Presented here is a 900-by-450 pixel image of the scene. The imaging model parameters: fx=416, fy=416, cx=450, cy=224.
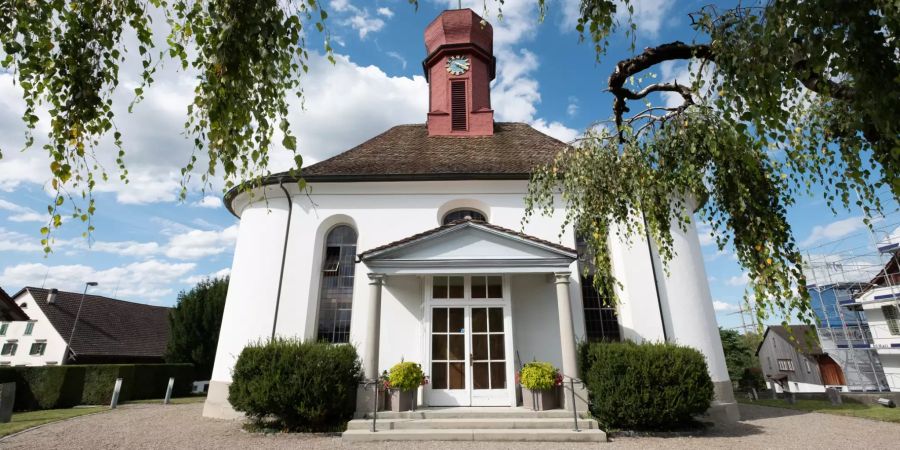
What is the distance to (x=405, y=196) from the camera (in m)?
11.9

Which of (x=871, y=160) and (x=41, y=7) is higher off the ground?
(x=41, y=7)

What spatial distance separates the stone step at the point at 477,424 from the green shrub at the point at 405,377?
2.26 ft

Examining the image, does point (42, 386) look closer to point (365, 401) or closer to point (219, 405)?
point (219, 405)

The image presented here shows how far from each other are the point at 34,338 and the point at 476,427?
1291 inches

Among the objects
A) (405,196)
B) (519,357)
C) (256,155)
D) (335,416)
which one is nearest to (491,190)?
(405,196)

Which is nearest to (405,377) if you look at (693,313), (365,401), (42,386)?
(365,401)

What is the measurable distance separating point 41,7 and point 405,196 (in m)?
9.22

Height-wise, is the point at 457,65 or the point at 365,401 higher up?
the point at 457,65

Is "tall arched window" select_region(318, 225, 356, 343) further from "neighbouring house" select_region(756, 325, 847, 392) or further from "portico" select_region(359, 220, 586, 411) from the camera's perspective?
"neighbouring house" select_region(756, 325, 847, 392)

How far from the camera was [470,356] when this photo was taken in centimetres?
973

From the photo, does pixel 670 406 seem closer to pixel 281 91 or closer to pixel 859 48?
pixel 859 48

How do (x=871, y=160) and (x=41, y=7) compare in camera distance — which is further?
(x=871, y=160)

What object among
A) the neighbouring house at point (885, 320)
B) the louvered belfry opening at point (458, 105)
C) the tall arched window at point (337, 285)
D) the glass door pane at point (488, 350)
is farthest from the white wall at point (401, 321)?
the neighbouring house at point (885, 320)

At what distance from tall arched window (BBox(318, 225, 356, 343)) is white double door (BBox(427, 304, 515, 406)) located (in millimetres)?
2637
